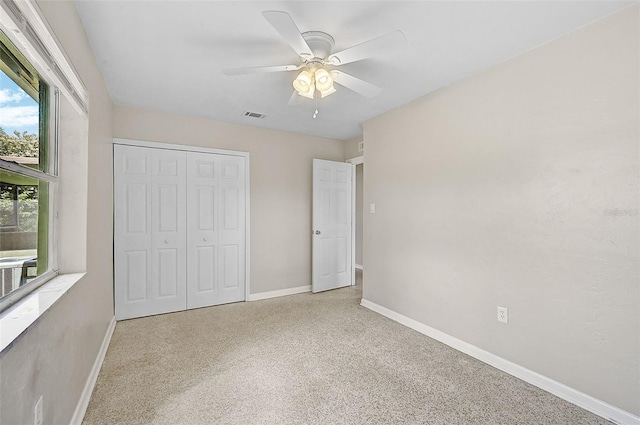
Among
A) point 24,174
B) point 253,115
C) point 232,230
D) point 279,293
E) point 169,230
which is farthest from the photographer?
point 279,293

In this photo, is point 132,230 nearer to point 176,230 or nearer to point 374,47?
point 176,230

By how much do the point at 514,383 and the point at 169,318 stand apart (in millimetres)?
3265

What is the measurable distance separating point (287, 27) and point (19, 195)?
146 cm

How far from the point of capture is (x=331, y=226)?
14.5ft

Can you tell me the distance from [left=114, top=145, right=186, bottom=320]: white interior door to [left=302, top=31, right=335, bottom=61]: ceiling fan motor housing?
7.45ft

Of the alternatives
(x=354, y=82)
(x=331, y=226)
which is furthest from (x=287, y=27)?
(x=331, y=226)

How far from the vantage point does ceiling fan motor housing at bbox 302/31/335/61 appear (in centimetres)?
185

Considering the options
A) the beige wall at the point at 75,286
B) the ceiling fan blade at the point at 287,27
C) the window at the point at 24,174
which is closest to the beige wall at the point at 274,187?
the beige wall at the point at 75,286

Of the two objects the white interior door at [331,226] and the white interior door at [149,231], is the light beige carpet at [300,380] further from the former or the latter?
the white interior door at [331,226]

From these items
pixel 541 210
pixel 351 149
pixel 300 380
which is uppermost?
pixel 351 149

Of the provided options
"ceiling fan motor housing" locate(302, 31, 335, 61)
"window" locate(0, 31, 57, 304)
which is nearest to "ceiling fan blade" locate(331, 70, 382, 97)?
"ceiling fan motor housing" locate(302, 31, 335, 61)

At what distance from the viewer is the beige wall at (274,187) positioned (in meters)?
3.65

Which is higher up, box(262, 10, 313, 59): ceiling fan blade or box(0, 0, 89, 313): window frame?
box(262, 10, 313, 59): ceiling fan blade

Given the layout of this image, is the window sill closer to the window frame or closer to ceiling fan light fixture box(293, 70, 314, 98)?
the window frame
